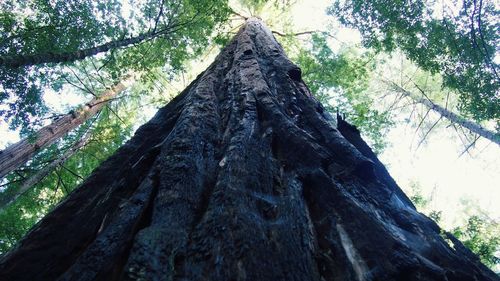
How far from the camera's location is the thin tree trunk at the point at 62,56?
251 inches

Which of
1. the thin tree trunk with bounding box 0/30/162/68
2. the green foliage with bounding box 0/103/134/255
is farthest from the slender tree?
the green foliage with bounding box 0/103/134/255

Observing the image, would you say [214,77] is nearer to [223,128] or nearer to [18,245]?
[223,128]

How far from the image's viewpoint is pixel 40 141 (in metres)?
8.30

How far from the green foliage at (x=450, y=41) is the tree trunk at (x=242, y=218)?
17.1 ft

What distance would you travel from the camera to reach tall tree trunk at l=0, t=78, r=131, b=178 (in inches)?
292

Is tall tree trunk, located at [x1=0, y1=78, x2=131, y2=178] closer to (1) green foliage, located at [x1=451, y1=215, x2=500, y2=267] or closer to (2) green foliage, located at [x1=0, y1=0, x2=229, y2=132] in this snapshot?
(2) green foliage, located at [x1=0, y1=0, x2=229, y2=132]

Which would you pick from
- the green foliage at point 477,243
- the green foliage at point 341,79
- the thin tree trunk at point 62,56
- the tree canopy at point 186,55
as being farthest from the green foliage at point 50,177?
the green foliage at point 477,243

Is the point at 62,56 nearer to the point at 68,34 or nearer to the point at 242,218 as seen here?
the point at 68,34

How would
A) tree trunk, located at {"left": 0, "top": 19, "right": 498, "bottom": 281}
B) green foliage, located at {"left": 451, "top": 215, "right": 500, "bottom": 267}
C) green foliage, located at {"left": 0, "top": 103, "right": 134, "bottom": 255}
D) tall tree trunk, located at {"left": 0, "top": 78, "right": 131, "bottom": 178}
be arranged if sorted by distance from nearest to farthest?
tree trunk, located at {"left": 0, "top": 19, "right": 498, "bottom": 281}, green foliage, located at {"left": 451, "top": 215, "right": 500, "bottom": 267}, tall tree trunk, located at {"left": 0, "top": 78, "right": 131, "bottom": 178}, green foliage, located at {"left": 0, "top": 103, "right": 134, "bottom": 255}

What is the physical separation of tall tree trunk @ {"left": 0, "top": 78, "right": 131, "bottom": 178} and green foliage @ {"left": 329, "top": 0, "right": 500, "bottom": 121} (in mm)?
8358

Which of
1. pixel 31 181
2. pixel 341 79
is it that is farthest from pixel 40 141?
pixel 341 79

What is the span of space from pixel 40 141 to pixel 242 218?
853 centimetres

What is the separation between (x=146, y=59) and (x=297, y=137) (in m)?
8.63

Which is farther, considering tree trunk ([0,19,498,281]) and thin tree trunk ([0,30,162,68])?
thin tree trunk ([0,30,162,68])
